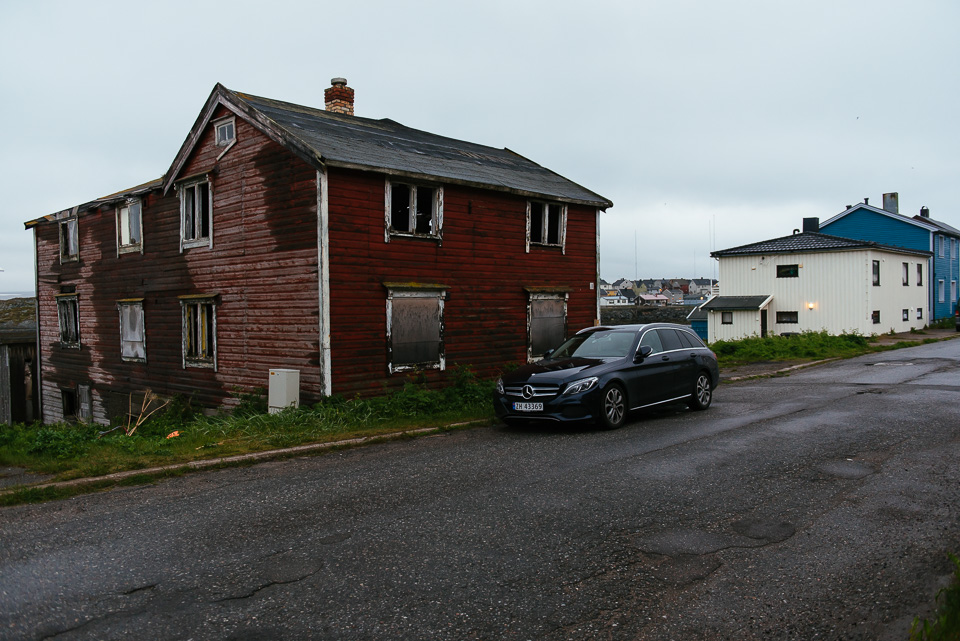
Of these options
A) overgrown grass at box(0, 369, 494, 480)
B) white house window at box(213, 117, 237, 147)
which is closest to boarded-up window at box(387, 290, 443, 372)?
overgrown grass at box(0, 369, 494, 480)

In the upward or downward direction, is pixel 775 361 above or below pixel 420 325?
below

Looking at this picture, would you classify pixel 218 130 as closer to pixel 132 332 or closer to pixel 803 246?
pixel 132 332

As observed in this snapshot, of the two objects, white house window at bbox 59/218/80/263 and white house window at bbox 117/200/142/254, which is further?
white house window at bbox 59/218/80/263

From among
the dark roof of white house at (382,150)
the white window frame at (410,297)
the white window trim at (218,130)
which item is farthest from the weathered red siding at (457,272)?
the white window trim at (218,130)

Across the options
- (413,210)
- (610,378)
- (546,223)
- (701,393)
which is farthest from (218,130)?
(701,393)

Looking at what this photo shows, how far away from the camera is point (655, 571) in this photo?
14.6 ft

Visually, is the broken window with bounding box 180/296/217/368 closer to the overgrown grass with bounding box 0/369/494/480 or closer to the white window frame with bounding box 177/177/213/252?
the white window frame with bounding box 177/177/213/252

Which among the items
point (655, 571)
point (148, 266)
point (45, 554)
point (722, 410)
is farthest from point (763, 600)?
point (148, 266)

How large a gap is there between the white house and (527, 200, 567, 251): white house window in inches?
709

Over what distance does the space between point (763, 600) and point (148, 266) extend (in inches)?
711

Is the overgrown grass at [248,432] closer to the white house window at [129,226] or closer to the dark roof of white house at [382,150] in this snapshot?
the dark roof of white house at [382,150]

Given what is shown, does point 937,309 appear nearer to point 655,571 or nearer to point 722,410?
point 722,410

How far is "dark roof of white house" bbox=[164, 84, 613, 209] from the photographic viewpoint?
13.8m

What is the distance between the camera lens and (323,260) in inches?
516
